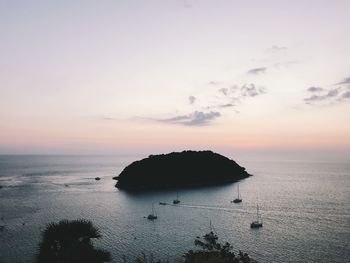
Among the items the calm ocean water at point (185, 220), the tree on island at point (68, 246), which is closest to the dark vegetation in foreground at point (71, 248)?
the tree on island at point (68, 246)

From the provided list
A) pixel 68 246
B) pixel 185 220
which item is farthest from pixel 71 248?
pixel 185 220

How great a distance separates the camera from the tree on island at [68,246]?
70.4 feet

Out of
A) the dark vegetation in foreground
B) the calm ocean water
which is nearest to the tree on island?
the dark vegetation in foreground

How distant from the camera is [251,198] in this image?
138625mm

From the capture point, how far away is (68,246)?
21.9 metres

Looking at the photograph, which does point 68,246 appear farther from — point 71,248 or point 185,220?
point 185,220

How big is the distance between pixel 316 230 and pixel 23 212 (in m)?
81.8

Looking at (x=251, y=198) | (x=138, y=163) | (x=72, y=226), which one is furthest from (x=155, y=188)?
(x=72, y=226)

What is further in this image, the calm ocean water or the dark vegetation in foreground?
the calm ocean water

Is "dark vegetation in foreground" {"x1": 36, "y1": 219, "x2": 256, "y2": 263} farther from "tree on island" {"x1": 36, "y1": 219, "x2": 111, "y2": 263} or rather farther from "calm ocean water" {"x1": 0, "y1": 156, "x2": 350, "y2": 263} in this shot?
"calm ocean water" {"x1": 0, "y1": 156, "x2": 350, "y2": 263}

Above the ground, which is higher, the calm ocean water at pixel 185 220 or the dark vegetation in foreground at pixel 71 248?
the dark vegetation in foreground at pixel 71 248

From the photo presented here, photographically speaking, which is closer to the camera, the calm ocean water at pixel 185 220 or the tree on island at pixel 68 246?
the tree on island at pixel 68 246

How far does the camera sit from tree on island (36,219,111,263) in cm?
2147

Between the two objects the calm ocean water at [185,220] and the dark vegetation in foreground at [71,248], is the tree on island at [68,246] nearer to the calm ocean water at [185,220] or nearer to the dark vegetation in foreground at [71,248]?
the dark vegetation in foreground at [71,248]
